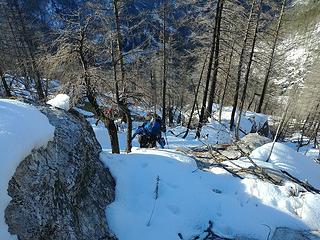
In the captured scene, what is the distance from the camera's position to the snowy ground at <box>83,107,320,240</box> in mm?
5582

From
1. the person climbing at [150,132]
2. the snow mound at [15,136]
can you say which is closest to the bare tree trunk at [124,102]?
the person climbing at [150,132]

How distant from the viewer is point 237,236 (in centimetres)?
555

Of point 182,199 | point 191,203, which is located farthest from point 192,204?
point 182,199

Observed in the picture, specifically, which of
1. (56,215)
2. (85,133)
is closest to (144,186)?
(85,133)

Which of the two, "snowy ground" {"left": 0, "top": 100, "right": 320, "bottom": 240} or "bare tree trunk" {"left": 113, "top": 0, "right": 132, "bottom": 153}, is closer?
"snowy ground" {"left": 0, "top": 100, "right": 320, "bottom": 240}

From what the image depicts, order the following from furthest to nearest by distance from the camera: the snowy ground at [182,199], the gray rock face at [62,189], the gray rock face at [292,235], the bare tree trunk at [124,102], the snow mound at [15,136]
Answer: the bare tree trunk at [124,102]
the gray rock face at [292,235]
the snowy ground at [182,199]
the gray rock face at [62,189]
the snow mound at [15,136]

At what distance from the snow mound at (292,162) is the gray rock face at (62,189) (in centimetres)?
380

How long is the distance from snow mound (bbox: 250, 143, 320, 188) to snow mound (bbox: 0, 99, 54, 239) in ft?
16.6

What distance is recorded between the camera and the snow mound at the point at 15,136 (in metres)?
3.74

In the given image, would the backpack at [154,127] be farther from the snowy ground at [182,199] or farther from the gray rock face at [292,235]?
the gray rock face at [292,235]

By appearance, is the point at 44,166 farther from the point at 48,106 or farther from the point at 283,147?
the point at 283,147

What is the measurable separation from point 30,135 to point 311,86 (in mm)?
45661

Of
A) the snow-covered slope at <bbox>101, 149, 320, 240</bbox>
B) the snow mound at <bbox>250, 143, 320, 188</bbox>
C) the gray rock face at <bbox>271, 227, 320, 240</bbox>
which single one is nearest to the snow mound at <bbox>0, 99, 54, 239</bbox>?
the snow-covered slope at <bbox>101, 149, 320, 240</bbox>

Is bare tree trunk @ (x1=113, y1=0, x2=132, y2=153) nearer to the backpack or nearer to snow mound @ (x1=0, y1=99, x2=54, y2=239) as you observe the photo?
the backpack
